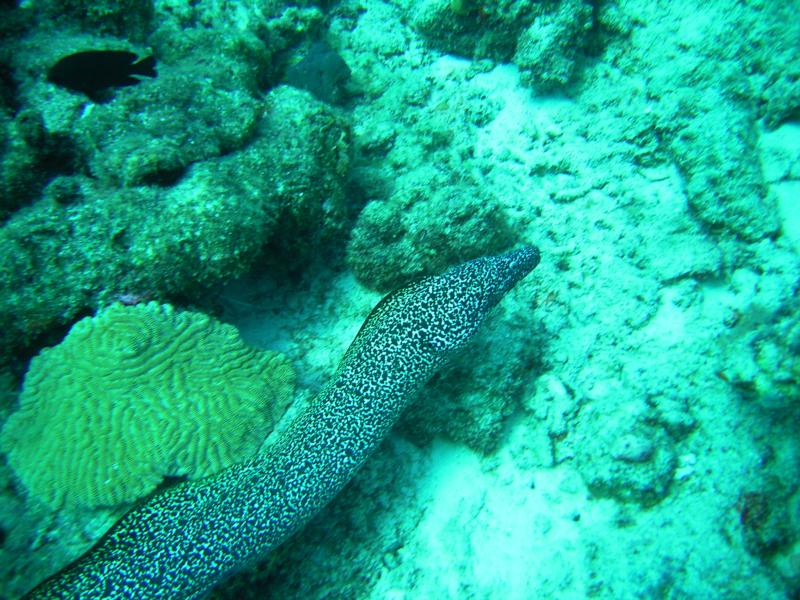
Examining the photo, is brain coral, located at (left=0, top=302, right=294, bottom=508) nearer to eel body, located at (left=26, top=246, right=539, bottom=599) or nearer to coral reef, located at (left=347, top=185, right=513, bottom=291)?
eel body, located at (left=26, top=246, right=539, bottom=599)

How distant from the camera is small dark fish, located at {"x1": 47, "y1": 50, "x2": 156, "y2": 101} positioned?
3906 mm

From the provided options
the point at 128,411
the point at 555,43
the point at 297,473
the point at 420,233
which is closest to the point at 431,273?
the point at 420,233

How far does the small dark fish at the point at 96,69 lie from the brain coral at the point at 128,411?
2.27 m

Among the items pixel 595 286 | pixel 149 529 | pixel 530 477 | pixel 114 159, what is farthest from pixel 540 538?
pixel 114 159

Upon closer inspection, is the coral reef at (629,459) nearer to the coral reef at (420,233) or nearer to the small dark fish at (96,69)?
the coral reef at (420,233)

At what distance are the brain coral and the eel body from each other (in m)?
0.26

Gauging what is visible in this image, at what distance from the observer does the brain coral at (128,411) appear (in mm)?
3385

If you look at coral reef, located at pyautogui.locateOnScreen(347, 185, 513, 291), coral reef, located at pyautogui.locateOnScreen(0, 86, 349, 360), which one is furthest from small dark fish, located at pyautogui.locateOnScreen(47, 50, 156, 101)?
coral reef, located at pyautogui.locateOnScreen(347, 185, 513, 291)

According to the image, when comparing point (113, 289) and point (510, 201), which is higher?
point (510, 201)

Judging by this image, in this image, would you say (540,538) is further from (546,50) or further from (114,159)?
(546,50)

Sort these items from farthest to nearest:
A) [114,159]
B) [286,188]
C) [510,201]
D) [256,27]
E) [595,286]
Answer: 1. [256,27]
2. [510,201]
3. [595,286]
4. [286,188]
5. [114,159]

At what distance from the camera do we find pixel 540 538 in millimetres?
4023

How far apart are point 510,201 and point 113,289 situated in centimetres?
448

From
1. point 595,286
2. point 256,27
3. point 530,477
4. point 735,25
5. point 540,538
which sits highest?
point 735,25
